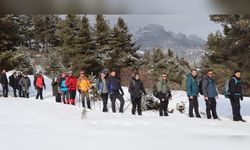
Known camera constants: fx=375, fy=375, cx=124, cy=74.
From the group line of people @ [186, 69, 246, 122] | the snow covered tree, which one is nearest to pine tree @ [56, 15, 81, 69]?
the snow covered tree

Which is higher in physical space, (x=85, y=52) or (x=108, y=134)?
(x=85, y=52)

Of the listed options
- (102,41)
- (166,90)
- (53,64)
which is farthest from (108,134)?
(102,41)

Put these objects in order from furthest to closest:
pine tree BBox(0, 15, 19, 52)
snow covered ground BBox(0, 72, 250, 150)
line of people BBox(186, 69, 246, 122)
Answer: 1. pine tree BBox(0, 15, 19, 52)
2. line of people BBox(186, 69, 246, 122)
3. snow covered ground BBox(0, 72, 250, 150)

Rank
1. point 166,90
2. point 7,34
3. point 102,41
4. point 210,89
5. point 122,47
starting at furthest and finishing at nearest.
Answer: point 122,47
point 102,41
point 7,34
point 166,90
point 210,89

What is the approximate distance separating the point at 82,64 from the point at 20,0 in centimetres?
3363

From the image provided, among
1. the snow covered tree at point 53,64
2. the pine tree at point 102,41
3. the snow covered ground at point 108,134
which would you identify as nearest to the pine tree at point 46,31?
the pine tree at point 102,41

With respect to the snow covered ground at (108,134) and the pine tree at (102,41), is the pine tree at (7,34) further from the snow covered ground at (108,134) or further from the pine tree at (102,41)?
the pine tree at (102,41)

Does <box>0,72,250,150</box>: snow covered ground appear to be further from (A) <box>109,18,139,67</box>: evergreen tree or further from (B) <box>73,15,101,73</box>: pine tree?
Result: (A) <box>109,18,139,67</box>: evergreen tree

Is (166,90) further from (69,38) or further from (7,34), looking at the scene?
(69,38)

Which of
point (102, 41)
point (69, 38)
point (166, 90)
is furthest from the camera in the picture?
point (102, 41)

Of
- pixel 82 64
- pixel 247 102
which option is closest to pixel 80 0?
pixel 247 102

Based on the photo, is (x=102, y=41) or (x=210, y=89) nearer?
(x=210, y=89)

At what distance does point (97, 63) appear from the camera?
3575cm

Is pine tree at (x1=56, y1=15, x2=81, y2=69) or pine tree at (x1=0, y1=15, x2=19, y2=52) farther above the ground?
pine tree at (x1=56, y1=15, x2=81, y2=69)
